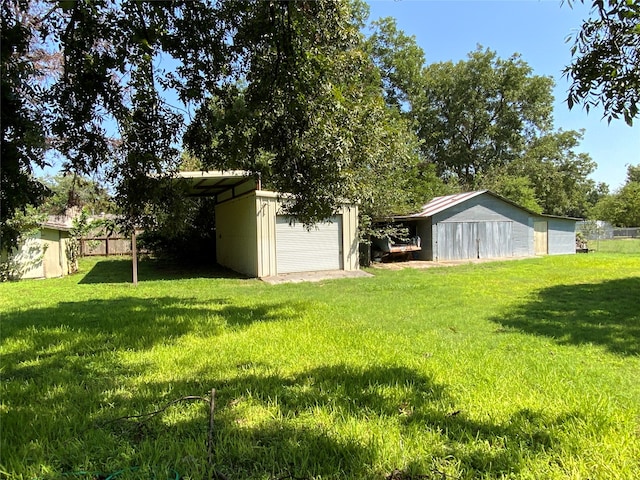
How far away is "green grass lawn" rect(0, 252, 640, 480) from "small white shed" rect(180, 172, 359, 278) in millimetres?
6190

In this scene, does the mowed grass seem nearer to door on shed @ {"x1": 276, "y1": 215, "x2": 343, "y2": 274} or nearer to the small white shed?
the small white shed

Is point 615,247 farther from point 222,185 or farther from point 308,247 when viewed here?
point 222,185

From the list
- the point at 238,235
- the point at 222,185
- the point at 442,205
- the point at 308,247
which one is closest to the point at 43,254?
the point at 222,185

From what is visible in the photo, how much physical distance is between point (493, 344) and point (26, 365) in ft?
16.7

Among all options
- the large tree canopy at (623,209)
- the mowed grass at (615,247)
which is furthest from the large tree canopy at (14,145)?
the large tree canopy at (623,209)

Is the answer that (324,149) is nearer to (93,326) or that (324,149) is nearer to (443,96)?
(93,326)

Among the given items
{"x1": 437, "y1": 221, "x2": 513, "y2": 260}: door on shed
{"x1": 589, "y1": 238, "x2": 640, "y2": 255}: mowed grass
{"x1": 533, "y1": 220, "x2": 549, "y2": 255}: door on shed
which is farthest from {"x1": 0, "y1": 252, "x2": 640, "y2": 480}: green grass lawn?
{"x1": 589, "y1": 238, "x2": 640, "y2": 255}: mowed grass

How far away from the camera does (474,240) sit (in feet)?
66.0

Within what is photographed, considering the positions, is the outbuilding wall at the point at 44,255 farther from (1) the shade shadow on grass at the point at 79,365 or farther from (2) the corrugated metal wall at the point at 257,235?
(1) the shade shadow on grass at the point at 79,365

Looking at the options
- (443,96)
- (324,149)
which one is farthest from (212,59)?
(443,96)

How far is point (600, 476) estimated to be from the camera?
7.11ft

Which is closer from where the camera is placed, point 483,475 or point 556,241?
point 483,475

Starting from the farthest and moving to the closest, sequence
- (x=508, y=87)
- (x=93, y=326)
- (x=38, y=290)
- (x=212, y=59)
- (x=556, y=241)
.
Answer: (x=508, y=87) → (x=556, y=241) → (x=38, y=290) → (x=93, y=326) → (x=212, y=59)

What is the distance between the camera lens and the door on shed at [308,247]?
46.1ft
